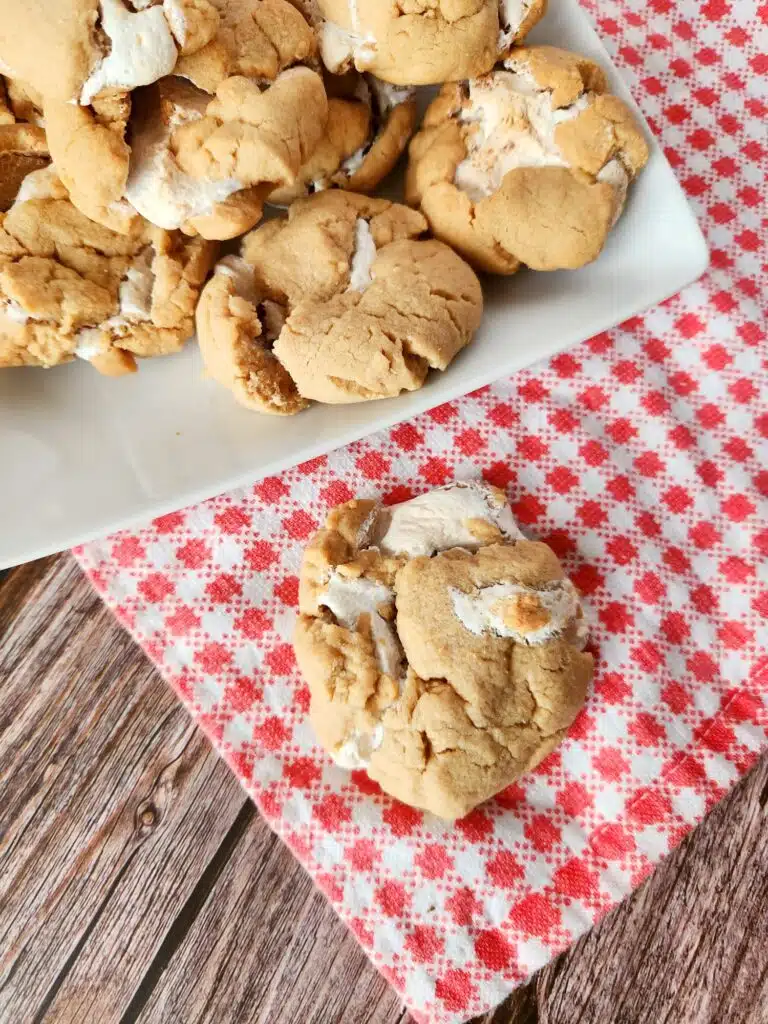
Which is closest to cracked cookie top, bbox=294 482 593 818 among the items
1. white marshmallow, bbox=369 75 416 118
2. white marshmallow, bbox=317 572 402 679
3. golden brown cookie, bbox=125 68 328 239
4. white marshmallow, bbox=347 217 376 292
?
white marshmallow, bbox=317 572 402 679

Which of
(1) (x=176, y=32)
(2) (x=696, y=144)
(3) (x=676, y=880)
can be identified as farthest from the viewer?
(2) (x=696, y=144)

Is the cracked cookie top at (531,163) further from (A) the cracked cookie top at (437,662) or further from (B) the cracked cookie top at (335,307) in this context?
(A) the cracked cookie top at (437,662)

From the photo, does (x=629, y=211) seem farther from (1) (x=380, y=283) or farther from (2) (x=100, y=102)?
(2) (x=100, y=102)

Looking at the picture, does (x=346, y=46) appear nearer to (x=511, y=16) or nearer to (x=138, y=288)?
(x=511, y=16)

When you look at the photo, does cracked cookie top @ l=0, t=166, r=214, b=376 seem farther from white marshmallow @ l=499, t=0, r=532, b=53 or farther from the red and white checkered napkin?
white marshmallow @ l=499, t=0, r=532, b=53

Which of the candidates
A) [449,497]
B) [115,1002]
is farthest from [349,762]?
[115,1002]

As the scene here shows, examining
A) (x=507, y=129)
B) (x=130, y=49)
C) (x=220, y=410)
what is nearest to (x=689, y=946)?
(x=220, y=410)

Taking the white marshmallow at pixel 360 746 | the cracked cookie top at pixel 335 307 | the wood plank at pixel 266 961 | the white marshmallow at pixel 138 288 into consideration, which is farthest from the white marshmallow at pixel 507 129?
the wood plank at pixel 266 961
